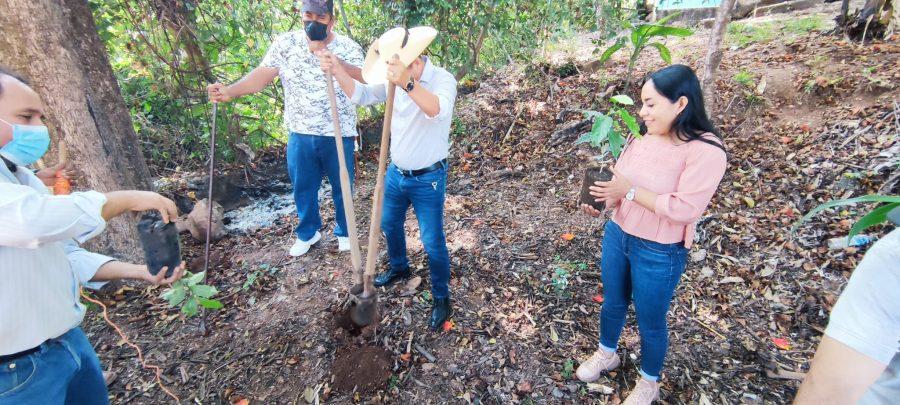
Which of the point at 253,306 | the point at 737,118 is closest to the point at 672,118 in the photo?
the point at 253,306

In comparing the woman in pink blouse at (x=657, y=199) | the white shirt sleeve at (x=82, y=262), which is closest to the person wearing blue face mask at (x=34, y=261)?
the white shirt sleeve at (x=82, y=262)

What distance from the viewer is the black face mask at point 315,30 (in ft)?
8.71

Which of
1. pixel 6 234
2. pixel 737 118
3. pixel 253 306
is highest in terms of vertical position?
pixel 6 234

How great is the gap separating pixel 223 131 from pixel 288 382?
11.7 ft

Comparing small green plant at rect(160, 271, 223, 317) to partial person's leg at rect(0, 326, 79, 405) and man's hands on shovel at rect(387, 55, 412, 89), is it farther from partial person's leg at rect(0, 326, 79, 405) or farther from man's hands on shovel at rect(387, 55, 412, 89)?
man's hands on shovel at rect(387, 55, 412, 89)

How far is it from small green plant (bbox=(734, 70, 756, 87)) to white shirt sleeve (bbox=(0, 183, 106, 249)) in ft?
20.2

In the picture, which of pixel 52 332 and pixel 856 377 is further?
pixel 52 332

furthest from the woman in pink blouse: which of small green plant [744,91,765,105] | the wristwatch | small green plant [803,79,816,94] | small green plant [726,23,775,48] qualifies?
small green plant [726,23,775,48]

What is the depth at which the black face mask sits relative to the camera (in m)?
2.65

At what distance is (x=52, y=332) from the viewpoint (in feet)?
4.65

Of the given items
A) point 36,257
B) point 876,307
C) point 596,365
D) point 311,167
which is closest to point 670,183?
point 876,307

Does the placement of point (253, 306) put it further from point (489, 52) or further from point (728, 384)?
point (489, 52)

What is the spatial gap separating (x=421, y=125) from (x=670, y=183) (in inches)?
54.6

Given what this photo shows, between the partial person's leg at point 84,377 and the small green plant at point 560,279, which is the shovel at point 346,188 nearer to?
the partial person's leg at point 84,377
